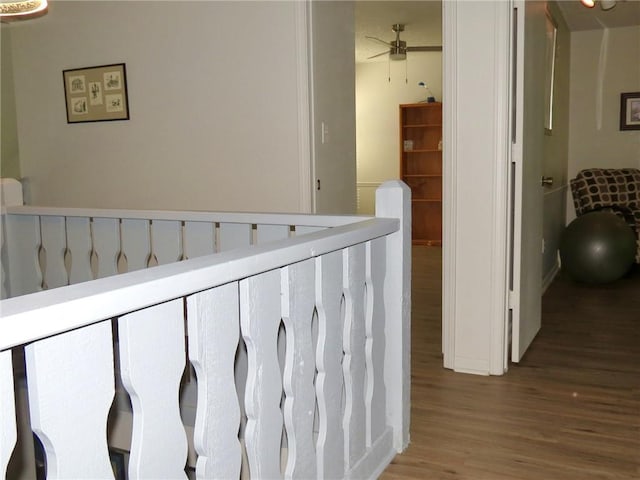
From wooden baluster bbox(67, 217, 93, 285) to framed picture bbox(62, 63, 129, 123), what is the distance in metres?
1.49

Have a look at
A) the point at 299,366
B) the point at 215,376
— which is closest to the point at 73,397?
the point at 215,376

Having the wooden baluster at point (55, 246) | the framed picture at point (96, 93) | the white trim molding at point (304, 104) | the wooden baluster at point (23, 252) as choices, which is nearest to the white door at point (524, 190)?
the white trim molding at point (304, 104)

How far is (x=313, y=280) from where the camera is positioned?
4.90ft

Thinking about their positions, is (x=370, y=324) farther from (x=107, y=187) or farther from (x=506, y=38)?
(x=107, y=187)

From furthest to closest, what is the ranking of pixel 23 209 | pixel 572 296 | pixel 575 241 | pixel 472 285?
pixel 575 241, pixel 572 296, pixel 472 285, pixel 23 209

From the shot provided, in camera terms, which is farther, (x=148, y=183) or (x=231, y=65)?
(x=148, y=183)

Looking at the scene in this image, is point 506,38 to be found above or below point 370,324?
above

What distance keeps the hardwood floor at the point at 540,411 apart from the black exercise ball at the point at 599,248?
1006 millimetres

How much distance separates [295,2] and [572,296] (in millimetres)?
2935

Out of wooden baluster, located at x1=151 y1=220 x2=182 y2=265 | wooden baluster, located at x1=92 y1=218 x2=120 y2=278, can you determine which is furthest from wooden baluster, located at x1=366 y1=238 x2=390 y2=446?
wooden baluster, located at x1=92 y1=218 x2=120 y2=278

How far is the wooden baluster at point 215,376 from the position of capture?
1.09 metres

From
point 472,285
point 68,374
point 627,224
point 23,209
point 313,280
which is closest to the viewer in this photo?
point 68,374

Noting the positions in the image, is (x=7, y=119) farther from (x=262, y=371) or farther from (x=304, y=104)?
(x=262, y=371)

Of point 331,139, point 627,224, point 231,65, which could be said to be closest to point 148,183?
point 231,65
